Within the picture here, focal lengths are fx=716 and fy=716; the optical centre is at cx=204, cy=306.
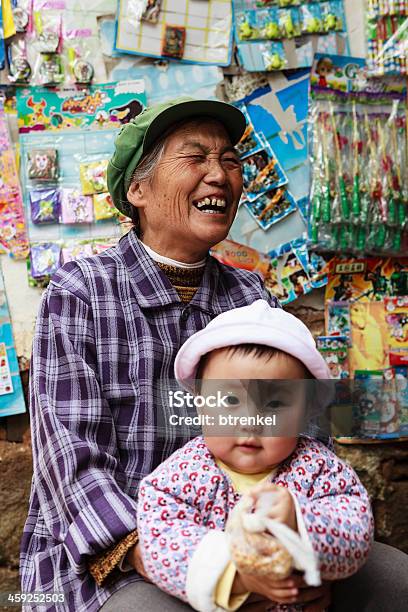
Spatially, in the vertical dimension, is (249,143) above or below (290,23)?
below

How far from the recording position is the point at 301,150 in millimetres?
2613

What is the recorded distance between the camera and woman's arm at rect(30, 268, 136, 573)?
133 centimetres

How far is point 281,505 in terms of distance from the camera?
99 cm

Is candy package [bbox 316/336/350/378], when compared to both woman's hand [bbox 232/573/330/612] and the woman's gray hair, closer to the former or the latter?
the woman's gray hair

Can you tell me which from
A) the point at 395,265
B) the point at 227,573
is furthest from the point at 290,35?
the point at 227,573

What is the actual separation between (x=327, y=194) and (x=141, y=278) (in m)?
1.05

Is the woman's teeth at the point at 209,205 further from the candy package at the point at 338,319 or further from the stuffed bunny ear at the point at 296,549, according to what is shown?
the candy package at the point at 338,319

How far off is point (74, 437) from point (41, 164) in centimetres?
134

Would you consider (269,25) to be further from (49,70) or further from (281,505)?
(281,505)

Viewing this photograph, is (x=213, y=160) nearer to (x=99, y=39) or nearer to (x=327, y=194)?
(x=327, y=194)

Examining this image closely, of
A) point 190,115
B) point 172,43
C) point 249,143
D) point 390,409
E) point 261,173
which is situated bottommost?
point 390,409

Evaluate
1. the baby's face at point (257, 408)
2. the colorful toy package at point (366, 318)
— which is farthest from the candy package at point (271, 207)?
the baby's face at point (257, 408)

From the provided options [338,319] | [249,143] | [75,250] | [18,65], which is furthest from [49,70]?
[338,319]

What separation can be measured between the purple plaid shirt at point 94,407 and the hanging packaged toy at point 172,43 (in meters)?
1.09
